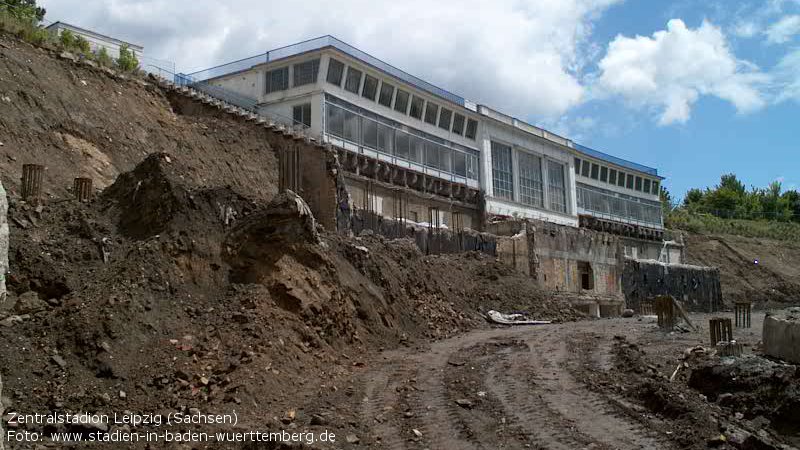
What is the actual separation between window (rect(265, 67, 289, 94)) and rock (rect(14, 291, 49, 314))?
1012 inches

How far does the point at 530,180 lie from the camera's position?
167 feet

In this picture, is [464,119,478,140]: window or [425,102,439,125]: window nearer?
[425,102,439,125]: window

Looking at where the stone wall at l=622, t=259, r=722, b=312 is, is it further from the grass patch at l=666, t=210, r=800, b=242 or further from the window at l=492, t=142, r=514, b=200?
the grass patch at l=666, t=210, r=800, b=242

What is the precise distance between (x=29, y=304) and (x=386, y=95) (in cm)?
3010

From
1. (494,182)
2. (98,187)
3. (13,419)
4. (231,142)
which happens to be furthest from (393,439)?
(494,182)

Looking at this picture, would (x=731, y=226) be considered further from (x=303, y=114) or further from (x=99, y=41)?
(x=99, y=41)

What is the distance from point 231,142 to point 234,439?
2075cm

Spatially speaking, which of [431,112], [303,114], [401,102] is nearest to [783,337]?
[303,114]

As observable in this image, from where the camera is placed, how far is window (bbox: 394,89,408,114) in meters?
41.0

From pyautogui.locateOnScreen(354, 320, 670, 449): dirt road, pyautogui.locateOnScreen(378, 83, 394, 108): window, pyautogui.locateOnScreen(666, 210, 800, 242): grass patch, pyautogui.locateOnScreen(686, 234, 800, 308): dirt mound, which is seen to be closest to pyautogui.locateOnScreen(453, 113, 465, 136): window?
pyautogui.locateOnScreen(378, 83, 394, 108): window

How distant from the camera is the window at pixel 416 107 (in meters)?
42.3

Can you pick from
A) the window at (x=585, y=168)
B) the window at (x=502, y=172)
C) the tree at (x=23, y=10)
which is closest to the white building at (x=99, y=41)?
the tree at (x=23, y=10)

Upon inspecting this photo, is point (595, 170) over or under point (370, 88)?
over

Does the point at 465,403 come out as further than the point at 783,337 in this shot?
No
